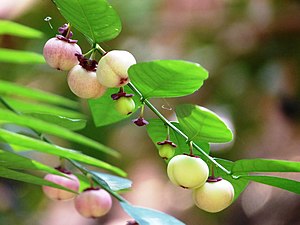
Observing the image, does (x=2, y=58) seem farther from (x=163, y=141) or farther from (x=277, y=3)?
(x=277, y=3)

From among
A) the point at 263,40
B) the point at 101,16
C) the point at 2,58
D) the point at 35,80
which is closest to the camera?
the point at 101,16

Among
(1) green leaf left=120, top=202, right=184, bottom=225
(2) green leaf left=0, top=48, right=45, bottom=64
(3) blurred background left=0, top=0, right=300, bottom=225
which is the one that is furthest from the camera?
(3) blurred background left=0, top=0, right=300, bottom=225

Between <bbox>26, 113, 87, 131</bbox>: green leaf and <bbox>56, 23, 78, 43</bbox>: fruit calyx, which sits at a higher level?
<bbox>56, 23, 78, 43</bbox>: fruit calyx

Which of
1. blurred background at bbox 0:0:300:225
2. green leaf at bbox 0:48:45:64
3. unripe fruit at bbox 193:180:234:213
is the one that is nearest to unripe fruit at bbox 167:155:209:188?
unripe fruit at bbox 193:180:234:213

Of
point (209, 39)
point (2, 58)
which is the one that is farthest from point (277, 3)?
point (2, 58)

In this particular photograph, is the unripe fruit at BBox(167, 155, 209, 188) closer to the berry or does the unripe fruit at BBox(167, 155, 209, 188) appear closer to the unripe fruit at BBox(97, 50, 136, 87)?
the unripe fruit at BBox(97, 50, 136, 87)
